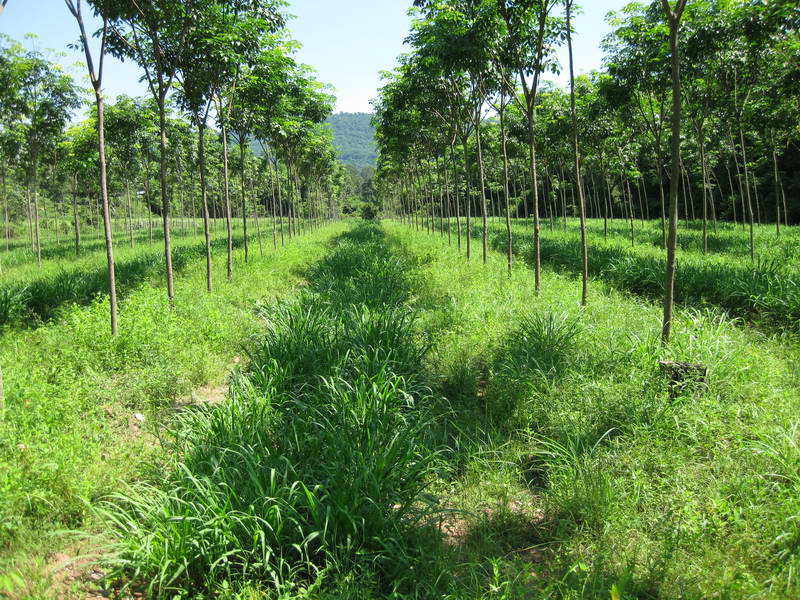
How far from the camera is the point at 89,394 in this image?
4688 millimetres

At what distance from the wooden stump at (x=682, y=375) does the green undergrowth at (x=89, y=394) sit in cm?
488

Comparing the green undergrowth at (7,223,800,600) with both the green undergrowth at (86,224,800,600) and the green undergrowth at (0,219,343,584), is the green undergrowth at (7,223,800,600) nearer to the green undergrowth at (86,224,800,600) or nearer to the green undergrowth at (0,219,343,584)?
the green undergrowth at (86,224,800,600)

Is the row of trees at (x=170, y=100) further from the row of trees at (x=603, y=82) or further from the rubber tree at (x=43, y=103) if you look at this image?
the row of trees at (x=603, y=82)

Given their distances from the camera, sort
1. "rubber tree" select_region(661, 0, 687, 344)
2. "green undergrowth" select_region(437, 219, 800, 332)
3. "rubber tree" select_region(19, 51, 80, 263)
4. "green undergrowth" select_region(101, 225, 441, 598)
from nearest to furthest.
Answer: "green undergrowth" select_region(101, 225, 441, 598), "rubber tree" select_region(661, 0, 687, 344), "green undergrowth" select_region(437, 219, 800, 332), "rubber tree" select_region(19, 51, 80, 263)

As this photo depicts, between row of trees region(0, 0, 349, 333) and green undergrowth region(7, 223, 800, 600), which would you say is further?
row of trees region(0, 0, 349, 333)

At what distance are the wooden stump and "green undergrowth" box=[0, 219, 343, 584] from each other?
488 centimetres

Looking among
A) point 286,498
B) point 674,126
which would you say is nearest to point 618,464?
point 286,498

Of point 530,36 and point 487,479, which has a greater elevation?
point 530,36

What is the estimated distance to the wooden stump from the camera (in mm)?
4332

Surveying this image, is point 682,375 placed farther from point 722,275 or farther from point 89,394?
point 722,275

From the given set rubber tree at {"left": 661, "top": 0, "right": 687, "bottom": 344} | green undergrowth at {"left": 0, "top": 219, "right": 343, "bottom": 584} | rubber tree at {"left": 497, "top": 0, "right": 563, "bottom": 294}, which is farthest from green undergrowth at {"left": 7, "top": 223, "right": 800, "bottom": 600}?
rubber tree at {"left": 497, "top": 0, "right": 563, "bottom": 294}

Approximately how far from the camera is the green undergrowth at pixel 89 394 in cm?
297

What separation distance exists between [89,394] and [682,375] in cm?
622

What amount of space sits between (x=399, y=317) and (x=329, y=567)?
4.14 m
